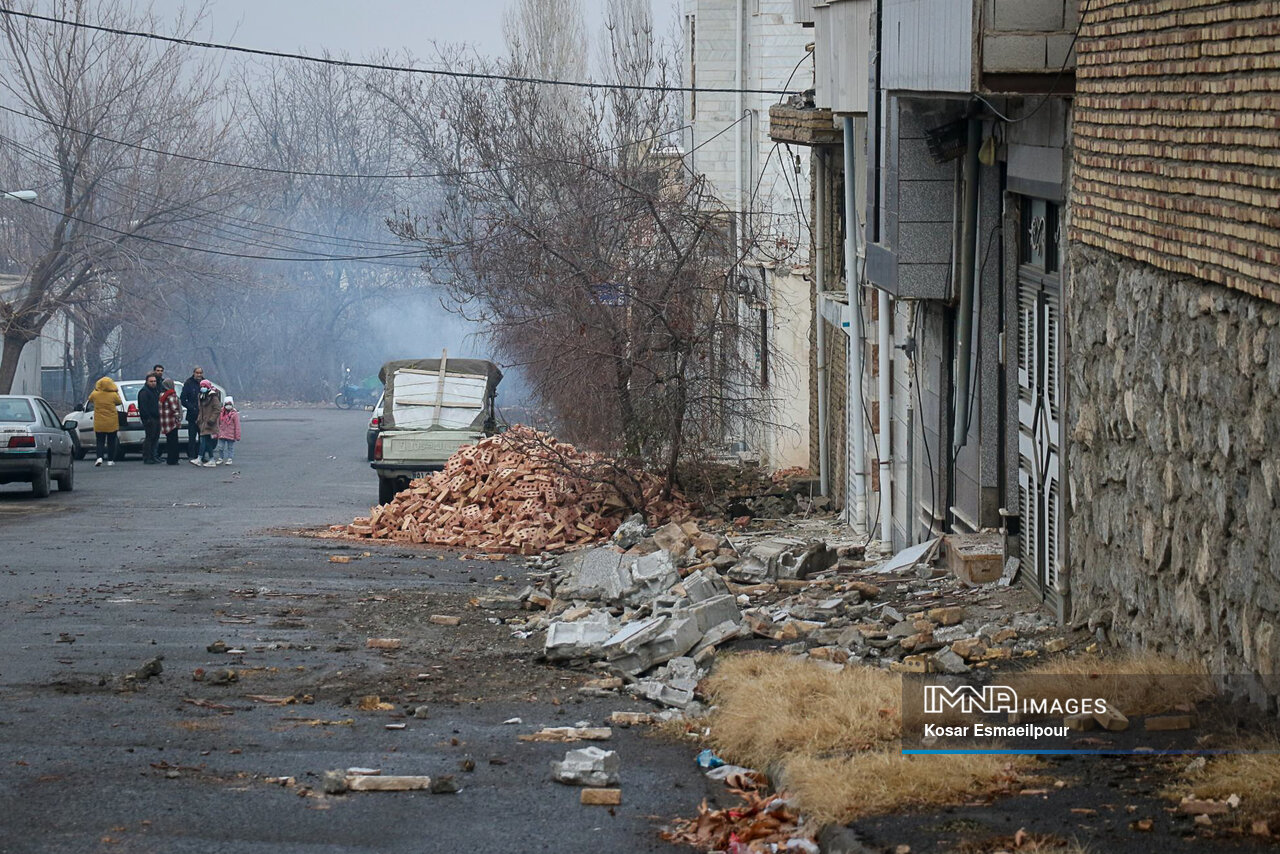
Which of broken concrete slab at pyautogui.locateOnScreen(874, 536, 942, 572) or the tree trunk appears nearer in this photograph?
broken concrete slab at pyautogui.locateOnScreen(874, 536, 942, 572)

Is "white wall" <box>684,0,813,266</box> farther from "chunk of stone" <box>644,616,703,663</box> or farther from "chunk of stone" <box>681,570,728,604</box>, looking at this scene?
"chunk of stone" <box>644,616,703,663</box>

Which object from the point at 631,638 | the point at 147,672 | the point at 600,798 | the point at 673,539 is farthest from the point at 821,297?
the point at 600,798

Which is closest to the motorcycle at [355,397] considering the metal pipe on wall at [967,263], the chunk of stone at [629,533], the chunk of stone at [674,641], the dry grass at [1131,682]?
the chunk of stone at [629,533]

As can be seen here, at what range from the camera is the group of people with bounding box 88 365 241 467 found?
30.9m

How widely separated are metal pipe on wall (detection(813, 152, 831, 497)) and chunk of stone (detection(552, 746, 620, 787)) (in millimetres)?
12876

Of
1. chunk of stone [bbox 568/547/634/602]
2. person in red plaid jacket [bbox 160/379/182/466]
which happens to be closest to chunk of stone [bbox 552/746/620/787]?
chunk of stone [bbox 568/547/634/602]

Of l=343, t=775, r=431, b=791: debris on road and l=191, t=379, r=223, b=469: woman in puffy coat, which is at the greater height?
l=343, t=775, r=431, b=791: debris on road

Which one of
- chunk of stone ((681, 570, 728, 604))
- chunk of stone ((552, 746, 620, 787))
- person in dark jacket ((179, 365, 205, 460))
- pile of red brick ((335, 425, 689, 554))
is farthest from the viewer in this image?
person in dark jacket ((179, 365, 205, 460))

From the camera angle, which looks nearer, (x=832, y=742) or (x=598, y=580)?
(x=832, y=742)

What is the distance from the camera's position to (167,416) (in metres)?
31.1

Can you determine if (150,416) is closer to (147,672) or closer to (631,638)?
(147,672)

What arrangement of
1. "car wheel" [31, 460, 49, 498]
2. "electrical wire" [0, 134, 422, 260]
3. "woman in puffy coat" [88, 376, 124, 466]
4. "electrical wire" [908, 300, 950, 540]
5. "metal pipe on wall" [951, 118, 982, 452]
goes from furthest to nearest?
1. "electrical wire" [0, 134, 422, 260]
2. "woman in puffy coat" [88, 376, 124, 466]
3. "car wheel" [31, 460, 49, 498]
4. "electrical wire" [908, 300, 950, 540]
5. "metal pipe on wall" [951, 118, 982, 452]

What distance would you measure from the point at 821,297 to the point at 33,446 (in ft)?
41.5

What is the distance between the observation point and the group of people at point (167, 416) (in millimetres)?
30859
